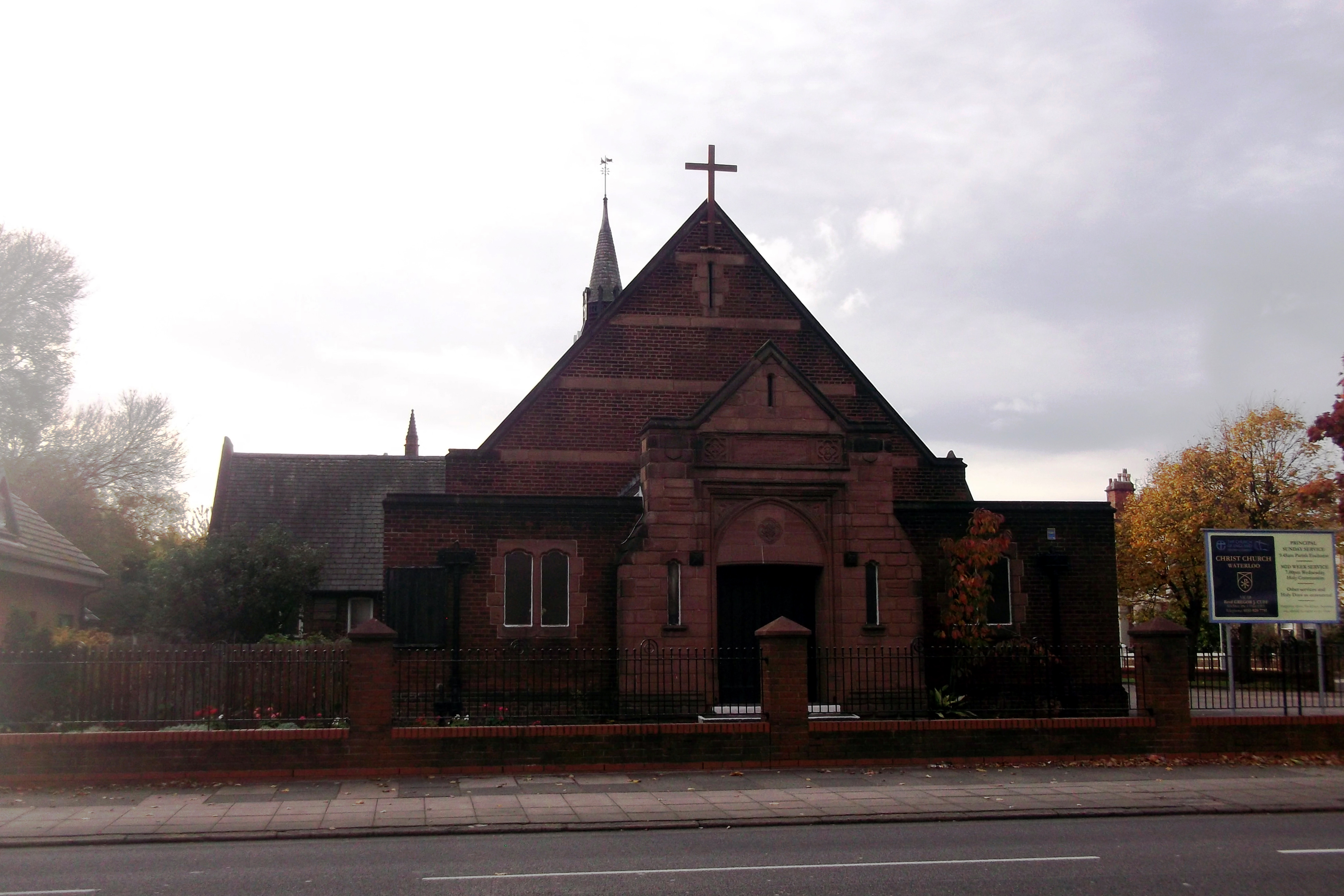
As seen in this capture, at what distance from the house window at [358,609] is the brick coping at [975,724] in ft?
62.3

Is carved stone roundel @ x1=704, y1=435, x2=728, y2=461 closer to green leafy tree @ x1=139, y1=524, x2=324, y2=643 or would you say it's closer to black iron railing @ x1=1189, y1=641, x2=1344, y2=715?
black iron railing @ x1=1189, y1=641, x2=1344, y2=715

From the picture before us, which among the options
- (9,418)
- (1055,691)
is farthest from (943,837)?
(9,418)

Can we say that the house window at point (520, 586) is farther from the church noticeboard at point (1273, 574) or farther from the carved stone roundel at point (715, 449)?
the church noticeboard at point (1273, 574)

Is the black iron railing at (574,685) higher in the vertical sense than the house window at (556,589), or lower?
lower

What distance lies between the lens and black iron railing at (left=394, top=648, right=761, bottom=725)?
58.3 ft

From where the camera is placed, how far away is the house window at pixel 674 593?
1891cm

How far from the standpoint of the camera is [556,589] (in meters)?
20.5

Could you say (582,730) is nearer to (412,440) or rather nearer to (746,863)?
(746,863)

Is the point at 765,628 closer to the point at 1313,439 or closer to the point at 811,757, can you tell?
the point at 811,757


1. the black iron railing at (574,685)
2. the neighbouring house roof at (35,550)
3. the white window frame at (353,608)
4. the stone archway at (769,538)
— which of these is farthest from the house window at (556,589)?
the white window frame at (353,608)

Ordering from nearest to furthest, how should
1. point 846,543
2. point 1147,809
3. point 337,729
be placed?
point 1147,809
point 337,729
point 846,543

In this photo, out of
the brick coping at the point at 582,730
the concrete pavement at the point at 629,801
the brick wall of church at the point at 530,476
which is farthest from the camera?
the brick wall of church at the point at 530,476

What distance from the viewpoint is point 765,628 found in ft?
52.9

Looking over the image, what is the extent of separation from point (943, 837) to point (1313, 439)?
12810mm
